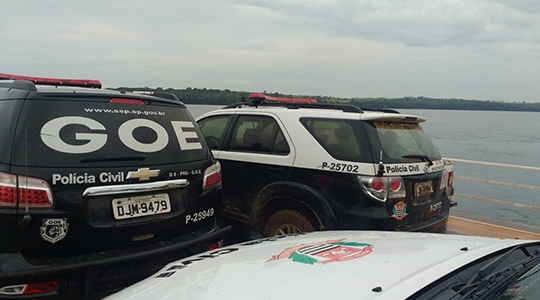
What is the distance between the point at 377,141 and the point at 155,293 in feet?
8.56

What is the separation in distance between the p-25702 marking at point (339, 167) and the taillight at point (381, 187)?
0.36 ft

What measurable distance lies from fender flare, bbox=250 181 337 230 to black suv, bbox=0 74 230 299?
47.6 inches

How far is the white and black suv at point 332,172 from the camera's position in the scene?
3.75 meters

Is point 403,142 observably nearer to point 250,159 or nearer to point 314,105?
point 314,105

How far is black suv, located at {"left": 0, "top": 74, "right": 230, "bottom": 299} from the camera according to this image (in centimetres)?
237

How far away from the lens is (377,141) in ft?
12.7

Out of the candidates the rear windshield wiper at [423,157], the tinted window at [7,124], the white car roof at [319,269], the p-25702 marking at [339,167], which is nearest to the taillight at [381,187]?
the p-25702 marking at [339,167]

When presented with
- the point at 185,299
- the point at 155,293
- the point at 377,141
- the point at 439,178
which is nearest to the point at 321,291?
the point at 185,299

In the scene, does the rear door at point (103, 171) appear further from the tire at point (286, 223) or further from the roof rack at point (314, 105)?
the roof rack at point (314, 105)

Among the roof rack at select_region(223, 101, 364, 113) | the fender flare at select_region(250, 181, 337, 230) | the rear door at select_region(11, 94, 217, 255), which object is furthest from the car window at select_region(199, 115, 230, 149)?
the rear door at select_region(11, 94, 217, 255)

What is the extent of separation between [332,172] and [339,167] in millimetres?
84

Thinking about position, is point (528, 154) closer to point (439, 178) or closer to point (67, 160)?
point (439, 178)

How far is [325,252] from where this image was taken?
2.19 m

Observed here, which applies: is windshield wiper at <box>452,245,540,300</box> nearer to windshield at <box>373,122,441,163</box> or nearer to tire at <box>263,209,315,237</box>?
windshield at <box>373,122,441,163</box>
